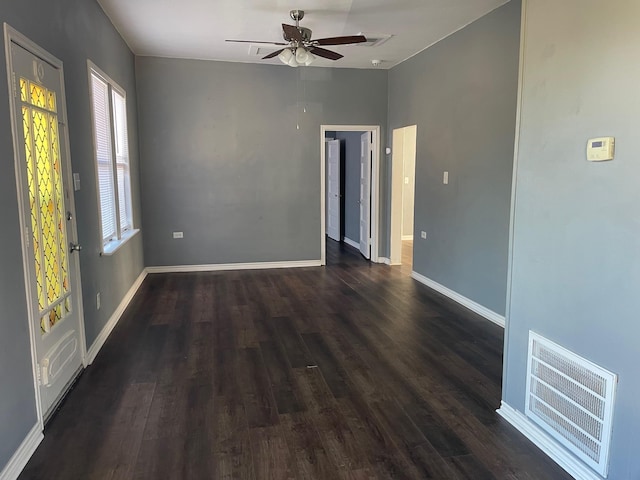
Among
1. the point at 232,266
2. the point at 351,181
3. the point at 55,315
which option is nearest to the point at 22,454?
the point at 55,315

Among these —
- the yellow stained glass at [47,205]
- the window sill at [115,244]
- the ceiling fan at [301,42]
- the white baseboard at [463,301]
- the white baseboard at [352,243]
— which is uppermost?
the ceiling fan at [301,42]

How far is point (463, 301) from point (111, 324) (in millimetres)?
3591

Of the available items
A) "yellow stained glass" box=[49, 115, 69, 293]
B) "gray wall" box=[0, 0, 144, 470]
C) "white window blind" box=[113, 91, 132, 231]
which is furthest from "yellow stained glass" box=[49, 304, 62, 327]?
"white window blind" box=[113, 91, 132, 231]

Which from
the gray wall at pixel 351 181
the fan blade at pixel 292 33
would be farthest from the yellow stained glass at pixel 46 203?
the gray wall at pixel 351 181

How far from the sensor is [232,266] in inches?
270

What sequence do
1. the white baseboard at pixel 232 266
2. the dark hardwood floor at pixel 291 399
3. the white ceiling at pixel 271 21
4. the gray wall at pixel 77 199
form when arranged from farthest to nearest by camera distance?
the white baseboard at pixel 232 266 < the white ceiling at pixel 271 21 < the dark hardwood floor at pixel 291 399 < the gray wall at pixel 77 199

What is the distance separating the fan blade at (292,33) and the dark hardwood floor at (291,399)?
103 inches

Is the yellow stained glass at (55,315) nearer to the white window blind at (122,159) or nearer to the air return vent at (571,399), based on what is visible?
the white window blind at (122,159)

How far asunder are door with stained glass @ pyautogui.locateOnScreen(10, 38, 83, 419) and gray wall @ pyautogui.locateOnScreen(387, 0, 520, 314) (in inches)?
142

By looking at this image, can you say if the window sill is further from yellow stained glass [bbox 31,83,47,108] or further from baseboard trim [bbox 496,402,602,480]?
baseboard trim [bbox 496,402,602,480]

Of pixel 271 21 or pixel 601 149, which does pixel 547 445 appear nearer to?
pixel 601 149

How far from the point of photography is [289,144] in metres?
6.75

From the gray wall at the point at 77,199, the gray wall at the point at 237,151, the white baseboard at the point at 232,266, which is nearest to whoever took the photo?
the gray wall at the point at 77,199

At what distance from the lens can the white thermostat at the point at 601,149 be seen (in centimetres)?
191
